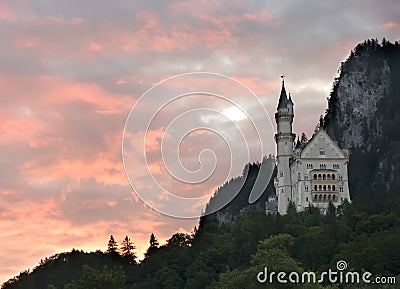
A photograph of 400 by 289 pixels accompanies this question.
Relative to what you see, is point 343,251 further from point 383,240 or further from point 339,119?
point 339,119

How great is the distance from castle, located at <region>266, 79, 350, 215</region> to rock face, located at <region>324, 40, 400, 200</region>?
32.2 metres

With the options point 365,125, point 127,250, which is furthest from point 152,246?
point 365,125

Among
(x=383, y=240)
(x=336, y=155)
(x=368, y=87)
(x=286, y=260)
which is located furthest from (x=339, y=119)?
(x=286, y=260)

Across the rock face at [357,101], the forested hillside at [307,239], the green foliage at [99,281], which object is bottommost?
the green foliage at [99,281]

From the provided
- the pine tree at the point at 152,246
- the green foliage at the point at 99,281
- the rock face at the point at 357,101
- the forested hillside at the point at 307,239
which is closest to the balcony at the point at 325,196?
the forested hillside at the point at 307,239

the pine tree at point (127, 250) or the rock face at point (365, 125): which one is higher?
the rock face at point (365, 125)

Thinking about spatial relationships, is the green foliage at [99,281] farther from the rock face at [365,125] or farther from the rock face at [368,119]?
the rock face at [368,119]

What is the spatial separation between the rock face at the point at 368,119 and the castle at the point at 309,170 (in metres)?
32.2

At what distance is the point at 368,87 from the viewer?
19250cm

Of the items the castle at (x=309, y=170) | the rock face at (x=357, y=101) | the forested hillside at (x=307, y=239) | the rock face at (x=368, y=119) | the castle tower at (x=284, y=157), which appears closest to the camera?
the forested hillside at (x=307, y=239)

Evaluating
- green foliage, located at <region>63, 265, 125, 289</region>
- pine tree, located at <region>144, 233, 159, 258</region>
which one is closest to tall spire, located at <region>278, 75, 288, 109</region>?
pine tree, located at <region>144, 233, 159, 258</region>

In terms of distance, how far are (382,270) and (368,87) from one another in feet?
406

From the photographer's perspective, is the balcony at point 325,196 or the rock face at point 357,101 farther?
the rock face at point 357,101

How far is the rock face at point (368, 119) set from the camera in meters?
169
